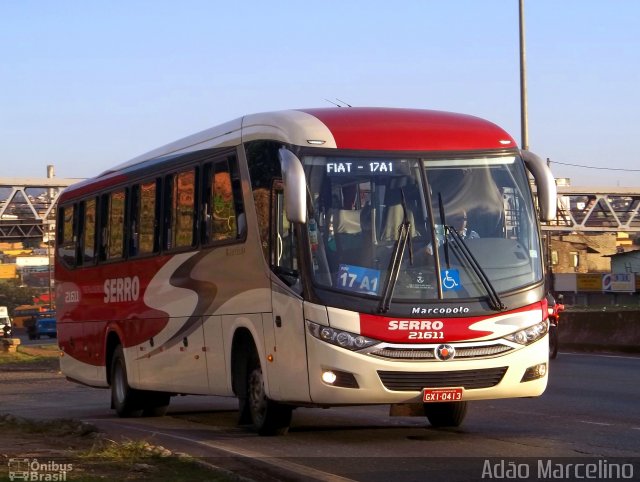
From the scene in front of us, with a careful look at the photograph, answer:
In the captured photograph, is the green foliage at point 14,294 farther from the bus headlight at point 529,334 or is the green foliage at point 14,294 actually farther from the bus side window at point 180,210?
the bus headlight at point 529,334

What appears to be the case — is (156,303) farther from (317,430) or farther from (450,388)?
(450,388)

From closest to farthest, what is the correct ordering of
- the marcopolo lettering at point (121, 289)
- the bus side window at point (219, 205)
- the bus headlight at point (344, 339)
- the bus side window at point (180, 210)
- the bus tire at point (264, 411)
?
1. the bus headlight at point (344, 339)
2. the bus tire at point (264, 411)
3. the bus side window at point (219, 205)
4. the bus side window at point (180, 210)
5. the marcopolo lettering at point (121, 289)

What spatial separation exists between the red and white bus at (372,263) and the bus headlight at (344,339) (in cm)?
1

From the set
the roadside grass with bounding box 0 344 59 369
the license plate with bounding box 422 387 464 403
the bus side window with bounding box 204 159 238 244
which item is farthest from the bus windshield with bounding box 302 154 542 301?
the roadside grass with bounding box 0 344 59 369

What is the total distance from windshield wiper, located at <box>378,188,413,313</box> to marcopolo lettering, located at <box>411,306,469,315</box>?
0.86 ft

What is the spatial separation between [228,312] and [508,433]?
128 inches

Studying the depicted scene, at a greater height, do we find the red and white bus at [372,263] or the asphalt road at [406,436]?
the red and white bus at [372,263]

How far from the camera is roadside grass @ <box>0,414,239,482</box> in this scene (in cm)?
887

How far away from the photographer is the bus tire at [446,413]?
1290 cm

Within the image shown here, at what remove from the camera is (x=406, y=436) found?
12.3 metres

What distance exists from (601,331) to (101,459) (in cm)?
2232

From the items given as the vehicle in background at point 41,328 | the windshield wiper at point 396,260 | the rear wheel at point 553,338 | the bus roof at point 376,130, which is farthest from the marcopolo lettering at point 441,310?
the vehicle in background at point 41,328

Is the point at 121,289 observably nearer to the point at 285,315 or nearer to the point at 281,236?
the point at 281,236

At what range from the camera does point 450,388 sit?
1111 centimetres
